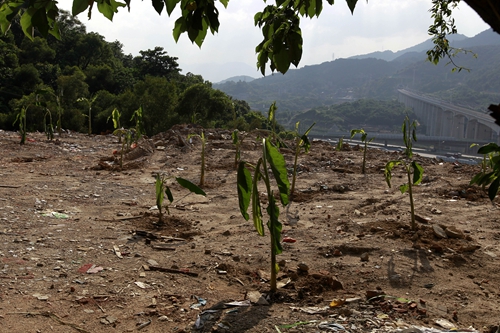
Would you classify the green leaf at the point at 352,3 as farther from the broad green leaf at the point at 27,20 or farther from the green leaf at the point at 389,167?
the green leaf at the point at 389,167

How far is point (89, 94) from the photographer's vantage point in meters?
25.2

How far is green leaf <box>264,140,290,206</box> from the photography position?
2.40 meters

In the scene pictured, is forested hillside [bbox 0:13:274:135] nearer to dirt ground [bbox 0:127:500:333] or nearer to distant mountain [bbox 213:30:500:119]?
dirt ground [bbox 0:127:500:333]

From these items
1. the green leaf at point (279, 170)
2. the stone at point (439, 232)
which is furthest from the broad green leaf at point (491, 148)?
the stone at point (439, 232)

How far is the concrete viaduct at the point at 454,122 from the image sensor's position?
158ft

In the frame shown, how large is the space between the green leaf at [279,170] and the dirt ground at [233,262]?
2.33 ft

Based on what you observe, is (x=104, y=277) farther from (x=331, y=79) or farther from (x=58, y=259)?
(x=331, y=79)

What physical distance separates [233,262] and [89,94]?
23924mm

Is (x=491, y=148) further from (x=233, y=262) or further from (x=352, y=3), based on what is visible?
(x=233, y=262)

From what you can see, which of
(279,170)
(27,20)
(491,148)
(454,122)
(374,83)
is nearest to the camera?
(27,20)

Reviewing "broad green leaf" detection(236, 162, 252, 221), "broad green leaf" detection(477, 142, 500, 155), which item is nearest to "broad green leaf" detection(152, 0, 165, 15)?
"broad green leaf" detection(236, 162, 252, 221)

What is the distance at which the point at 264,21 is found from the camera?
7.39 ft

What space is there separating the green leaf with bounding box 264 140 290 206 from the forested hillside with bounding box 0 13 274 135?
35.5 ft

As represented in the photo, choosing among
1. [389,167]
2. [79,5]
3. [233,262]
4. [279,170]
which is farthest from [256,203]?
[389,167]
